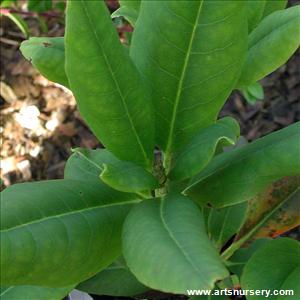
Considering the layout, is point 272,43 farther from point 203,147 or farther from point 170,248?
point 170,248

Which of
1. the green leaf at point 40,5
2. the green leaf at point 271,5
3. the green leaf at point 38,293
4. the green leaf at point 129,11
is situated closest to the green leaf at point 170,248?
the green leaf at point 38,293

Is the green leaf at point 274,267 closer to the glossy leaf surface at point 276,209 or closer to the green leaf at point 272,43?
the glossy leaf surface at point 276,209

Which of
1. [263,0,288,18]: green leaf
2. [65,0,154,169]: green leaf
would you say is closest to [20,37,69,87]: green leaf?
[65,0,154,169]: green leaf

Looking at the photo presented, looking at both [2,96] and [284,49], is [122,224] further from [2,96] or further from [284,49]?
[2,96]

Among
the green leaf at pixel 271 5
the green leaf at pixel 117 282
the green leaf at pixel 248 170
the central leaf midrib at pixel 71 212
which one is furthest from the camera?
the green leaf at pixel 117 282

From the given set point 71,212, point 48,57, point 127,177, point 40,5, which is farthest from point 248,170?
point 40,5

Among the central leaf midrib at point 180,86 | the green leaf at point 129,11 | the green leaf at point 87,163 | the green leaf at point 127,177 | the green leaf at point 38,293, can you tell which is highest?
the green leaf at point 129,11
